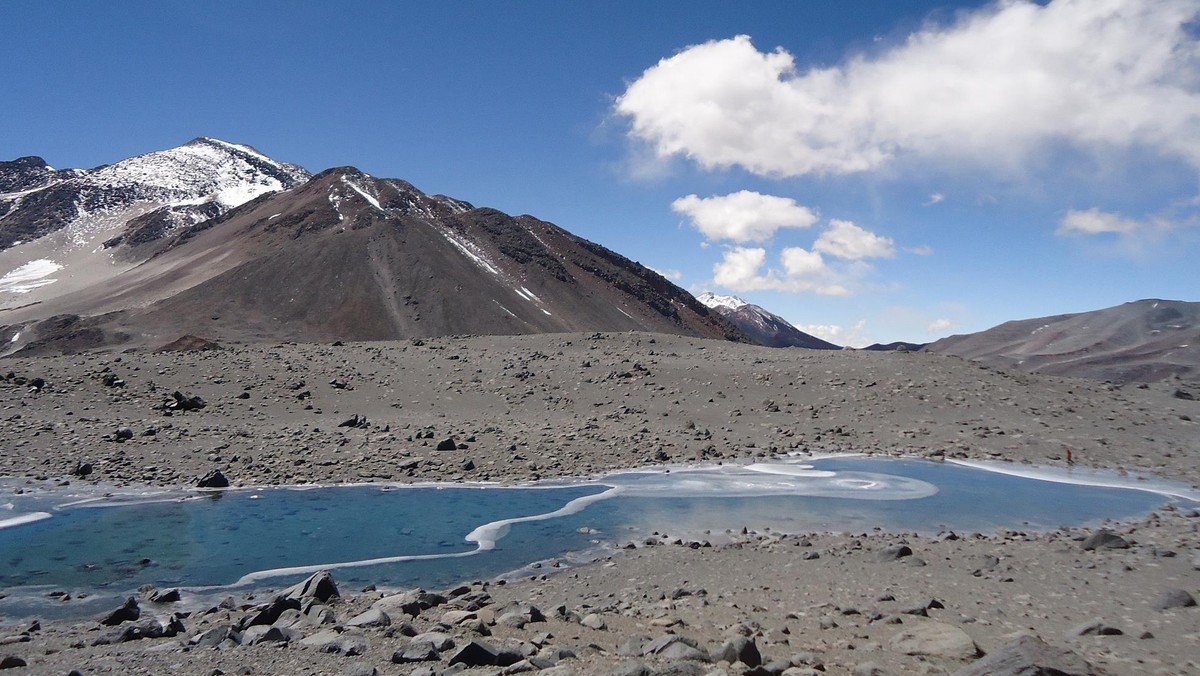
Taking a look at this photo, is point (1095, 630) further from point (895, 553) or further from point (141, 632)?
point (141, 632)

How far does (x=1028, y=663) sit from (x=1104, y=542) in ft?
26.0

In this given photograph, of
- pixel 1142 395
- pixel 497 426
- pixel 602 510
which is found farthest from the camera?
pixel 1142 395

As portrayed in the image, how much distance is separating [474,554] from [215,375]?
20.3m

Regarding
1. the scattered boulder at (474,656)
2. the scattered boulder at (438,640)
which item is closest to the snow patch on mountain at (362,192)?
the scattered boulder at (438,640)

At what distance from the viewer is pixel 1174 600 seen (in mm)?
8617

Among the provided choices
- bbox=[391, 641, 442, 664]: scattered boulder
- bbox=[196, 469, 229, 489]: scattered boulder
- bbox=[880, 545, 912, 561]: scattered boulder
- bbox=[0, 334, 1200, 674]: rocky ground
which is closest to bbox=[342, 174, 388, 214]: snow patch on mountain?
bbox=[0, 334, 1200, 674]: rocky ground

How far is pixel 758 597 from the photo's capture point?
31.1 ft

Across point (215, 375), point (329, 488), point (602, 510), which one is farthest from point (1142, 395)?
point (215, 375)

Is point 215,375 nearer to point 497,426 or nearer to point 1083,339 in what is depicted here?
point 497,426

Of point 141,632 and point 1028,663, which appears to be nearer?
point 1028,663

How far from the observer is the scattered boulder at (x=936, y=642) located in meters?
6.89

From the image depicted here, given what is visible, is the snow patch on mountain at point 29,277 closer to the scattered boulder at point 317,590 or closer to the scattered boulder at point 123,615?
the scattered boulder at point 123,615

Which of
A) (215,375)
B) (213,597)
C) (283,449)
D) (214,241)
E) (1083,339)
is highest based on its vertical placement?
(214,241)

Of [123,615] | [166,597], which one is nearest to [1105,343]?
[166,597]
